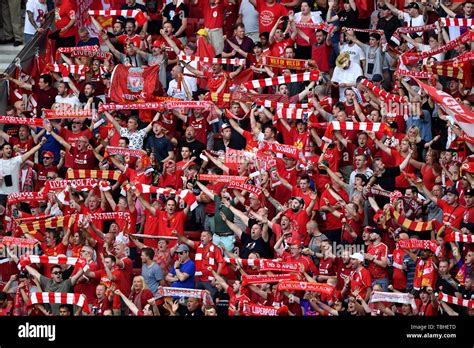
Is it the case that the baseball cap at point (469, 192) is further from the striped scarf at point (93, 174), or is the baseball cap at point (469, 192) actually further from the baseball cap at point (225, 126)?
the striped scarf at point (93, 174)

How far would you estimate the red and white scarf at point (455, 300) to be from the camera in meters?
21.6

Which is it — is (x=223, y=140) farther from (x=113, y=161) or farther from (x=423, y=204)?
(x=423, y=204)

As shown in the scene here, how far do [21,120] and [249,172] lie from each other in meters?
3.92

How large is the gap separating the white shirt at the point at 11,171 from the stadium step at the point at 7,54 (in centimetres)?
420

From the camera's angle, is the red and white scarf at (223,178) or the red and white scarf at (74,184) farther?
the red and white scarf at (74,184)

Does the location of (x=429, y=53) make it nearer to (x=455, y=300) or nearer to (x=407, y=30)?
(x=407, y=30)

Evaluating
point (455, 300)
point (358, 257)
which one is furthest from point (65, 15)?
point (455, 300)

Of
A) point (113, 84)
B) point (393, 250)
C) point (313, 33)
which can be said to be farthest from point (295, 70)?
point (393, 250)

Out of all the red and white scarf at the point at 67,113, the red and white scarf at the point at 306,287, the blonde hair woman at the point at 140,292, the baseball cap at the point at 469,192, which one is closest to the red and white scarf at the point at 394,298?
the red and white scarf at the point at 306,287

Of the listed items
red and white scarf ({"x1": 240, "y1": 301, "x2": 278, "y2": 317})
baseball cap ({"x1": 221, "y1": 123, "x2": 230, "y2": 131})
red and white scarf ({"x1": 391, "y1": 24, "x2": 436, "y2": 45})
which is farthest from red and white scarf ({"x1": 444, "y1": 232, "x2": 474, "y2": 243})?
red and white scarf ({"x1": 391, "y1": 24, "x2": 436, "y2": 45})

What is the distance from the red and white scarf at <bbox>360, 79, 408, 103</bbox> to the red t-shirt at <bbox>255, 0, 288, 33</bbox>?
8.79 feet

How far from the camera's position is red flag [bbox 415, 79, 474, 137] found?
80.3 feet

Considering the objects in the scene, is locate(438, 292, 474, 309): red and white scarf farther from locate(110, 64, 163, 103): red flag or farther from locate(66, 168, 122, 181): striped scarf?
locate(110, 64, 163, 103): red flag

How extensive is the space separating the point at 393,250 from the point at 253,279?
2.25 meters
